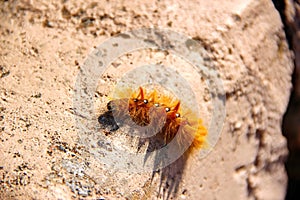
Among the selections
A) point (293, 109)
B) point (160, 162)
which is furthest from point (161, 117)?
point (293, 109)

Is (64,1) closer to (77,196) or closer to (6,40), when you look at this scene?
(6,40)

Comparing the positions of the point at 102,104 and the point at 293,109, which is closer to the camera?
the point at 102,104

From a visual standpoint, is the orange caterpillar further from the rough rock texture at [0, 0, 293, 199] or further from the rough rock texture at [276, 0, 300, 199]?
the rough rock texture at [276, 0, 300, 199]

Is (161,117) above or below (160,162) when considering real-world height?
above

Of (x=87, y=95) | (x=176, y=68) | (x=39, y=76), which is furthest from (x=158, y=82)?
(x=39, y=76)

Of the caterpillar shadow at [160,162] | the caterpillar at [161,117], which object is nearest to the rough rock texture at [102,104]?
the caterpillar shadow at [160,162]

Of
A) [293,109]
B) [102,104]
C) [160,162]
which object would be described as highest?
[102,104]

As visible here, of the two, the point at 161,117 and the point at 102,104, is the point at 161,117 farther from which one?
the point at 102,104
